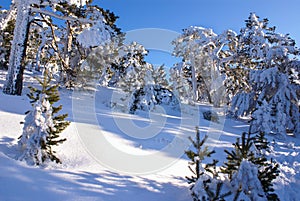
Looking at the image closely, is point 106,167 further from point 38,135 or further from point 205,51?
point 205,51

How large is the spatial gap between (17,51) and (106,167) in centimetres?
720

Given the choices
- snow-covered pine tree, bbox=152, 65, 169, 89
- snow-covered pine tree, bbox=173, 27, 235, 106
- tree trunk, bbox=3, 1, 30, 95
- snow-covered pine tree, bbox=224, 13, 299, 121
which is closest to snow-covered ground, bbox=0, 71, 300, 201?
tree trunk, bbox=3, 1, 30, 95

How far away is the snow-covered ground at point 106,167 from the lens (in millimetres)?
3288

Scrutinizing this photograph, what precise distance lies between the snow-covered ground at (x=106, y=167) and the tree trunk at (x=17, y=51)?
205 centimetres

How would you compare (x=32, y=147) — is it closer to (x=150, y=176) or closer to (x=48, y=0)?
(x=150, y=176)

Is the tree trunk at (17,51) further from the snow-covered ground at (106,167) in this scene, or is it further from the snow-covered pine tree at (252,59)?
the snow-covered pine tree at (252,59)

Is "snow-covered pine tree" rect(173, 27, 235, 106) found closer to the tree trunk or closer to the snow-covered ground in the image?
the snow-covered ground

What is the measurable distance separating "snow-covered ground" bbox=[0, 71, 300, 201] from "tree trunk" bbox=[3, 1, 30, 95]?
2.05 metres

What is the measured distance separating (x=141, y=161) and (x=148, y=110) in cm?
715

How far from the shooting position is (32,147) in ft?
12.9

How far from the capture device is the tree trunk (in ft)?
29.5

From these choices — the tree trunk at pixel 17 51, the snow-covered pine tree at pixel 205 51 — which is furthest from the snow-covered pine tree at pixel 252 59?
the tree trunk at pixel 17 51

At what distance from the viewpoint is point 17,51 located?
9062 millimetres

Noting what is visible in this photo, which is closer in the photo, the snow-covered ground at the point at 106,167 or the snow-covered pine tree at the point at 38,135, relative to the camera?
the snow-covered ground at the point at 106,167
